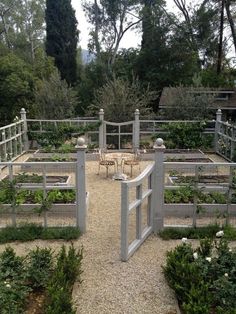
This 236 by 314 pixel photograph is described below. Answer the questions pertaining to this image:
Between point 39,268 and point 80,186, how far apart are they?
1619mm

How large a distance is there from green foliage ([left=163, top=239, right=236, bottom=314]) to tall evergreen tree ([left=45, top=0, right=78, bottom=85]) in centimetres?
2178

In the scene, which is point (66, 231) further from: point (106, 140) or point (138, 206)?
point (106, 140)

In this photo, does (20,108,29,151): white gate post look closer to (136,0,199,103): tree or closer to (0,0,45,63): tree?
(136,0,199,103): tree

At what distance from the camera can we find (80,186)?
5438mm

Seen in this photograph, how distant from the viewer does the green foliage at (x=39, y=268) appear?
3.90m

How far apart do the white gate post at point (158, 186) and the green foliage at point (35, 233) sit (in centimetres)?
119

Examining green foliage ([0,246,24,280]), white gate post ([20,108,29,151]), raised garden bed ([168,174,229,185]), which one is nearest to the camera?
green foliage ([0,246,24,280])

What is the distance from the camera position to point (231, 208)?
20.3 feet

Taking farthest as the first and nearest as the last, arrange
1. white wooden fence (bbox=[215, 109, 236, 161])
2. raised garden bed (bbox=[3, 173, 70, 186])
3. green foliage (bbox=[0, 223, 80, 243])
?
white wooden fence (bbox=[215, 109, 236, 161]) → raised garden bed (bbox=[3, 173, 70, 186]) → green foliage (bbox=[0, 223, 80, 243])

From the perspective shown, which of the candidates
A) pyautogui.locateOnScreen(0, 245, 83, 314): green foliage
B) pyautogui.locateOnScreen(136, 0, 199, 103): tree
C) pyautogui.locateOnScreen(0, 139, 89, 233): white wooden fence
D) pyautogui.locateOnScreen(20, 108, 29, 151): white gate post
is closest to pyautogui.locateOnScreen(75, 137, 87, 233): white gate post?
pyautogui.locateOnScreen(0, 139, 89, 233): white wooden fence

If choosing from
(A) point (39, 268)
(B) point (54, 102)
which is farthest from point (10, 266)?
(B) point (54, 102)

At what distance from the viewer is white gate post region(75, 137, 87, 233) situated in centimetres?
539

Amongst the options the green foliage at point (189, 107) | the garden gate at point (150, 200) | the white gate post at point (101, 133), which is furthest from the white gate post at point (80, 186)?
the green foliage at point (189, 107)

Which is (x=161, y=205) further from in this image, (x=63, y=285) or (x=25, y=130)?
(x=25, y=130)
